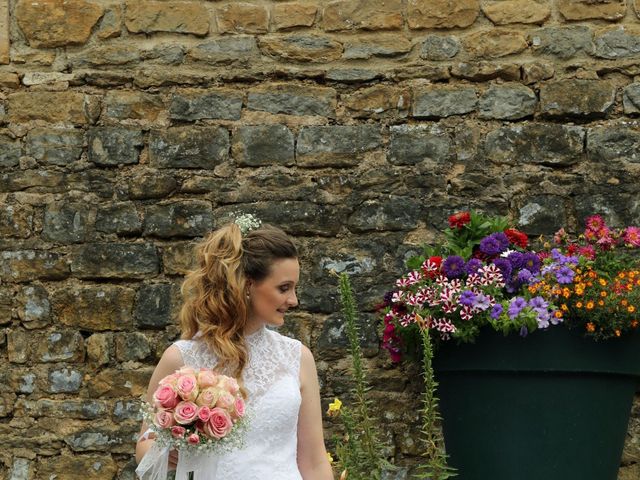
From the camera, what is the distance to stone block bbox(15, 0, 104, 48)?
5.61 meters

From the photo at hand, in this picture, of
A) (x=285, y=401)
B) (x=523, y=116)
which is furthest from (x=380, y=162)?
(x=285, y=401)

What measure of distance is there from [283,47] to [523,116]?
115 centimetres

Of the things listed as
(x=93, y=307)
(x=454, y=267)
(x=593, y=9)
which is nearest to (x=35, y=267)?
(x=93, y=307)

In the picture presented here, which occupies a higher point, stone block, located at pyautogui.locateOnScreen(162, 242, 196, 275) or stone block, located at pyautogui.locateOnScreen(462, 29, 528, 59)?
stone block, located at pyautogui.locateOnScreen(462, 29, 528, 59)

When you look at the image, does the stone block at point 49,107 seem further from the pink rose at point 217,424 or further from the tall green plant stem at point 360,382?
the pink rose at point 217,424

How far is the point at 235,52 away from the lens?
5.58 meters

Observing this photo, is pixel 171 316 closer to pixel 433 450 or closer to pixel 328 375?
pixel 328 375

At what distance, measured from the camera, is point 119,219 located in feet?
18.0

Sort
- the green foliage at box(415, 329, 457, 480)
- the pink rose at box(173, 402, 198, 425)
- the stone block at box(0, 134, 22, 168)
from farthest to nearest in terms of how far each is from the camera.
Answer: the stone block at box(0, 134, 22, 168) → the green foliage at box(415, 329, 457, 480) → the pink rose at box(173, 402, 198, 425)

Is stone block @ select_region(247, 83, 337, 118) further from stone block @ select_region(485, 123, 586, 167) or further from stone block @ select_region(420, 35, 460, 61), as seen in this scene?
stone block @ select_region(485, 123, 586, 167)

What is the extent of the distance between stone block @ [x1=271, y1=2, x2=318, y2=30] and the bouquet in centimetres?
253

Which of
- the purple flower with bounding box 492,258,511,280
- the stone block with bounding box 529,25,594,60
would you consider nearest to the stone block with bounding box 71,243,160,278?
the purple flower with bounding box 492,258,511,280

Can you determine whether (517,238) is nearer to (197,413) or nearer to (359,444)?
(359,444)

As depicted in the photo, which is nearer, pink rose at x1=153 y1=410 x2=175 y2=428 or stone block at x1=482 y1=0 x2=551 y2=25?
pink rose at x1=153 y1=410 x2=175 y2=428
